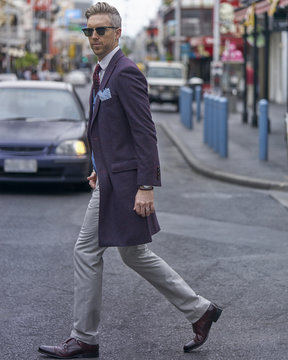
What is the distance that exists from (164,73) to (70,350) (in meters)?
36.1

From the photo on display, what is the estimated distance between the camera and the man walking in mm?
4746

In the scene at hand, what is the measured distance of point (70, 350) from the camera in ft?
16.3

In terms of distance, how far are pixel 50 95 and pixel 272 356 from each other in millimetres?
8764

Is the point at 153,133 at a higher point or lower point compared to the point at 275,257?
higher

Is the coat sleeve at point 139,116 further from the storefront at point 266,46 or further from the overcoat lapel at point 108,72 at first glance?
the storefront at point 266,46

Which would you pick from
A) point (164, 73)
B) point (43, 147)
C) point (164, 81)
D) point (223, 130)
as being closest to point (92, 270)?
point (43, 147)

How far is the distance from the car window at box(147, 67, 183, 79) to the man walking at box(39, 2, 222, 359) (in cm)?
3562

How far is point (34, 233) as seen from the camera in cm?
902

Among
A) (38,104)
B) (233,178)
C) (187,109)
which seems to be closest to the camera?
(38,104)

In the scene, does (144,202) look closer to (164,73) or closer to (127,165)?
(127,165)

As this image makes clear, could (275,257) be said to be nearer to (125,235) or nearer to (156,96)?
(125,235)

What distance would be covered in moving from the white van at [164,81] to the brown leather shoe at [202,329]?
32784 millimetres

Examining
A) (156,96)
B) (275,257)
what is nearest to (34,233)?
(275,257)

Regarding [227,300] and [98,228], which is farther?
[227,300]
